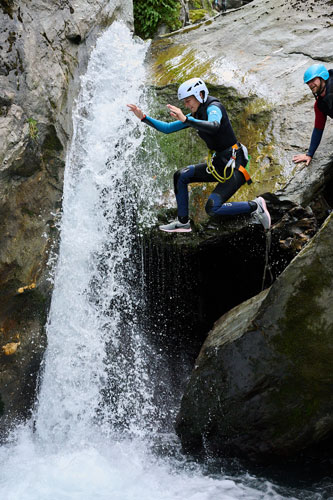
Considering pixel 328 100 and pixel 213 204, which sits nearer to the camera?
pixel 328 100

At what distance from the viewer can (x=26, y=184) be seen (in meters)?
6.94

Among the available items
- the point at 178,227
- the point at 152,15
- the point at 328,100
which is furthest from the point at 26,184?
the point at 152,15

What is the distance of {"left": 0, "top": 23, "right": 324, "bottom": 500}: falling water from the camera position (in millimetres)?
5992

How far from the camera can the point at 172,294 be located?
839 centimetres

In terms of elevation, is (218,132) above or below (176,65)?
below

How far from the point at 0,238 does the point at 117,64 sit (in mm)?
5572

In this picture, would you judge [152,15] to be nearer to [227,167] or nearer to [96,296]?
[227,167]

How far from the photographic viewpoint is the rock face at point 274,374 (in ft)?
18.5

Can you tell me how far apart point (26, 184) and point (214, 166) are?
8.90 feet

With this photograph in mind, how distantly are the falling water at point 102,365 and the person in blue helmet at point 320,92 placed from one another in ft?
8.97

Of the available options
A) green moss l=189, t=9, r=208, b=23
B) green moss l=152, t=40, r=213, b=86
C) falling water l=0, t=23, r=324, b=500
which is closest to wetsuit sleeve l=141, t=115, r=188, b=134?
falling water l=0, t=23, r=324, b=500

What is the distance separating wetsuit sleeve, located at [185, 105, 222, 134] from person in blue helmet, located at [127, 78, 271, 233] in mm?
14

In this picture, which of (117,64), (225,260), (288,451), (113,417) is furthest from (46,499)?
(117,64)

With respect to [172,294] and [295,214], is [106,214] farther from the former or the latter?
[295,214]
